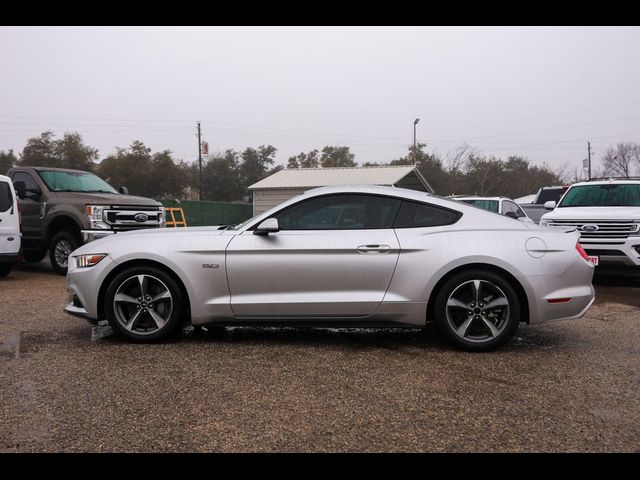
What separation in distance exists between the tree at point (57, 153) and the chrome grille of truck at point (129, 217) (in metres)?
41.5

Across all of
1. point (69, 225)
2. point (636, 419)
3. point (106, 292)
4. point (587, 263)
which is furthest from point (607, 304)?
point (69, 225)

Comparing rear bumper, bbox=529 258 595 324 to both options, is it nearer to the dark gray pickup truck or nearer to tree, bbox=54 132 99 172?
the dark gray pickup truck

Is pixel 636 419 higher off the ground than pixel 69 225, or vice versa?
pixel 69 225

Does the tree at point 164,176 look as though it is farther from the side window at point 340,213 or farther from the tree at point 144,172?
the side window at point 340,213

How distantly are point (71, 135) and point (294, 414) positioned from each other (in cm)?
5396

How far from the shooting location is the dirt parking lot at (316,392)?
3.01 meters

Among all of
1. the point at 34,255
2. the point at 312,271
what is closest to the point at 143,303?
the point at 312,271

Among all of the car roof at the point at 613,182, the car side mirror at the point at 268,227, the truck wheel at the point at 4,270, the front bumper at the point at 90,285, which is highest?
the car roof at the point at 613,182

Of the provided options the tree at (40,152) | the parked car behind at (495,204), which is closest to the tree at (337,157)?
the tree at (40,152)

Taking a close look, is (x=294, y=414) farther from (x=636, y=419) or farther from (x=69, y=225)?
(x=69, y=225)

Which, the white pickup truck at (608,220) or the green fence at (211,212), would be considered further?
the green fence at (211,212)

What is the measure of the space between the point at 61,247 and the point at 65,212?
724 millimetres
